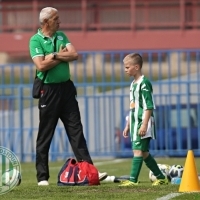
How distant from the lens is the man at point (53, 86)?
11.3 metres

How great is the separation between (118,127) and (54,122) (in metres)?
8.12

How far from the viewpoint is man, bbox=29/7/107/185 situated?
11273mm

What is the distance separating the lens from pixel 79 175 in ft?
36.9

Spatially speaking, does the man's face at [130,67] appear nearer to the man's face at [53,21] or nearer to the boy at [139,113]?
the boy at [139,113]

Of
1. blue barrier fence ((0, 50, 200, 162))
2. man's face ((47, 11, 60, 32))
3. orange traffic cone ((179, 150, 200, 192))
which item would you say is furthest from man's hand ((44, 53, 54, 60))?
blue barrier fence ((0, 50, 200, 162))

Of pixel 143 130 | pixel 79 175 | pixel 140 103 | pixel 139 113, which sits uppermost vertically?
pixel 140 103

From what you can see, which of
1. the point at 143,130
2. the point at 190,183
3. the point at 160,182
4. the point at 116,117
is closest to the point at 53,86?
the point at 143,130

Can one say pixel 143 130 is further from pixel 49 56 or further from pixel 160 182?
pixel 49 56

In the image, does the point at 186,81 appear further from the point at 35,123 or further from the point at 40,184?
the point at 40,184

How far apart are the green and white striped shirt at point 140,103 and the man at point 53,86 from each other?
2.34 ft

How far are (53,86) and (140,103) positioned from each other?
102cm

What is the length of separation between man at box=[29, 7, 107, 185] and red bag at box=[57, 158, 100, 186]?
207 millimetres

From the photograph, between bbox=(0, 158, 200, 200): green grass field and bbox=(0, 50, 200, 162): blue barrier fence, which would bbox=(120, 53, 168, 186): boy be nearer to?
bbox=(0, 158, 200, 200): green grass field

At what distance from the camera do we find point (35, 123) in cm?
2031
